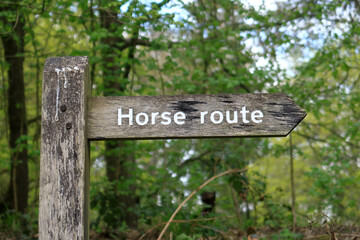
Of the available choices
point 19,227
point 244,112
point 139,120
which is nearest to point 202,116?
point 244,112

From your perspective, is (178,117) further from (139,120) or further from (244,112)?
(244,112)

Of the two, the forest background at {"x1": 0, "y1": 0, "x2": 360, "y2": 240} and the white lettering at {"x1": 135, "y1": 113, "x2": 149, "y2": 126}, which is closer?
the white lettering at {"x1": 135, "y1": 113, "x2": 149, "y2": 126}

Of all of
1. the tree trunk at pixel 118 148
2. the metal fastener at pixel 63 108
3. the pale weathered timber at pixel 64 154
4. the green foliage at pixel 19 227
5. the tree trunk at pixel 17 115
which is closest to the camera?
the pale weathered timber at pixel 64 154

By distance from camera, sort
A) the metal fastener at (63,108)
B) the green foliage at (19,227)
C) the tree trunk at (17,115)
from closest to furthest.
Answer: the metal fastener at (63,108)
the green foliage at (19,227)
the tree trunk at (17,115)

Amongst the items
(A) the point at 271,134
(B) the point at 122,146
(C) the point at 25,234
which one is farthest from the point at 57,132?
(B) the point at 122,146

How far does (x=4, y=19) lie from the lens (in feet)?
21.6

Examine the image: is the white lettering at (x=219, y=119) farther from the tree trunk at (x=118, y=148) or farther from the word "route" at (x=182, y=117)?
the tree trunk at (x=118, y=148)

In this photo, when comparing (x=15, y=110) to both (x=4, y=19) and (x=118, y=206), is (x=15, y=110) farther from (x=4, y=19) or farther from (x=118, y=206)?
(x=118, y=206)

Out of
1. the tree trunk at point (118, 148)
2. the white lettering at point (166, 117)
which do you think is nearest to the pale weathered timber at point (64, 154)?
the white lettering at point (166, 117)

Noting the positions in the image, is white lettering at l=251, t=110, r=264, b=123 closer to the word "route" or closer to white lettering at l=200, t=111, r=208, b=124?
the word "route"

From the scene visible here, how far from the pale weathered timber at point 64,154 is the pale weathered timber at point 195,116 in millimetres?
129

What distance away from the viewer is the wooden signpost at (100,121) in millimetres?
2496

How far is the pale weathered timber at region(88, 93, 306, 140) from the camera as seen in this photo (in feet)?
8.67

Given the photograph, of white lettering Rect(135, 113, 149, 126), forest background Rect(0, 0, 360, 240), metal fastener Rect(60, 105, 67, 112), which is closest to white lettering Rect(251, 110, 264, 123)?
white lettering Rect(135, 113, 149, 126)
